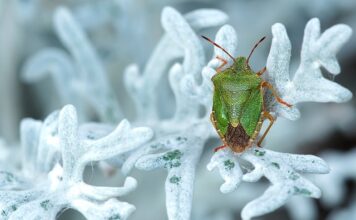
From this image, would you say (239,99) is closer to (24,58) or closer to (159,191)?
(159,191)

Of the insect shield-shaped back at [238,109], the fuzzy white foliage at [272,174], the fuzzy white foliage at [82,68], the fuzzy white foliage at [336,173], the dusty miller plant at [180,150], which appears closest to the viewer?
the fuzzy white foliage at [272,174]

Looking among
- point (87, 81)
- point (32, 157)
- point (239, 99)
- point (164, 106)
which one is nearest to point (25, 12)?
point (87, 81)

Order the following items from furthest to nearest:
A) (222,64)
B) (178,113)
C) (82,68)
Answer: (82,68)
(178,113)
(222,64)

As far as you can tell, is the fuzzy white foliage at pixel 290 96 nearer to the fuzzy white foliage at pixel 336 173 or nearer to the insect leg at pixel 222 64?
the insect leg at pixel 222 64

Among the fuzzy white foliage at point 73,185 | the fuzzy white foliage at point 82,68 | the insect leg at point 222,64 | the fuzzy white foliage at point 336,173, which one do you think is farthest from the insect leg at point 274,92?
the fuzzy white foliage at point 336,173

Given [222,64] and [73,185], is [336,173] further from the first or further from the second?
[73,185]

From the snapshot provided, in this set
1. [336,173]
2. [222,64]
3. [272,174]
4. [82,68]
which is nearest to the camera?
[272,174]

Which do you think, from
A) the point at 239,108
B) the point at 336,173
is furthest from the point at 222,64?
the point at 336,173
